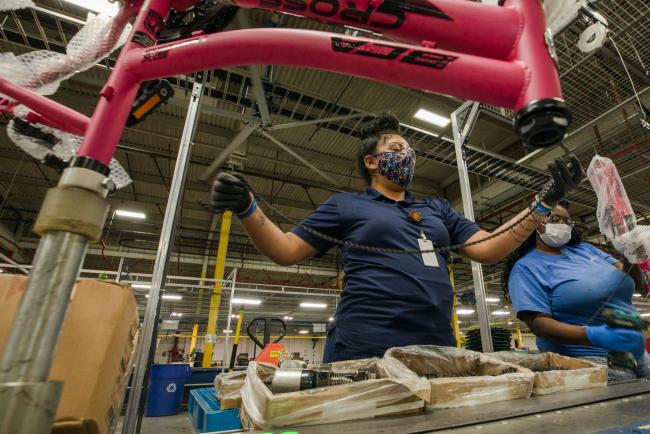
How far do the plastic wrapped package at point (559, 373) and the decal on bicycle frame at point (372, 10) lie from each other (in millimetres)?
990

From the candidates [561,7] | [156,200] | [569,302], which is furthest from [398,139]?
[156,200]

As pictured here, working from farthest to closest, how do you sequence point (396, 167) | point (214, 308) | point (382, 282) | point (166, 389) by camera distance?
point (214, 308) < point (166, 389) < point (396, 167) < point (382, 282)

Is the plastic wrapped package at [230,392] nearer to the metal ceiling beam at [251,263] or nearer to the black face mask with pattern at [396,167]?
the black face mask with pattern at [396,167]

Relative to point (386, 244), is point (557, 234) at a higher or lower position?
higher

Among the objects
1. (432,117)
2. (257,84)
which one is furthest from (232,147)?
(432,117)

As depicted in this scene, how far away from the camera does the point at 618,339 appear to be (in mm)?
1403

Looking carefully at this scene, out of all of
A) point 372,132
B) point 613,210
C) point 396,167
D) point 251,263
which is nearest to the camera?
point 396,167

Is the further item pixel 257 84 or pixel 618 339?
pixel 257 84

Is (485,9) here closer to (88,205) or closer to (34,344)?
(88,205)

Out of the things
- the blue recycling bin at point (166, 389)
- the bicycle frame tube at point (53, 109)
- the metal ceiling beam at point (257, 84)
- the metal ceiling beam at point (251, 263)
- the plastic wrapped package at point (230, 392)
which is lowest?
the blue recycling bin at point (166, 389)

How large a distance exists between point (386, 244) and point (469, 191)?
4.15 feet

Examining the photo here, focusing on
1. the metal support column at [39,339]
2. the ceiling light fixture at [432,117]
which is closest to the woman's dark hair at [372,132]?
the metal support column at [39,339]

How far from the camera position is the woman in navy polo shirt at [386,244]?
0.97 m

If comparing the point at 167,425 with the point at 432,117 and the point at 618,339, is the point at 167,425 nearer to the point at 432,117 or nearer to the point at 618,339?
the point at 618,339
